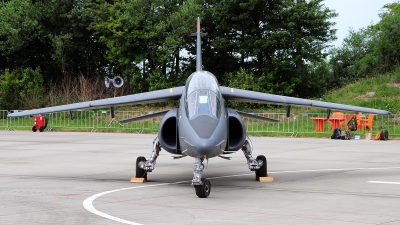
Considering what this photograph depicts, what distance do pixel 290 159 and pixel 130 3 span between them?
108ft

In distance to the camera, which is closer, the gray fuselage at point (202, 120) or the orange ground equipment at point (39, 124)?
the gray fuselage at point (202, 120)

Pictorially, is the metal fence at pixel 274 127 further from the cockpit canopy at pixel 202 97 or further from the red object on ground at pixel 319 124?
the cockpit canopy at pixel 202 97

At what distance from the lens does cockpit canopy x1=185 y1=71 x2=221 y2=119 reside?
12645mm

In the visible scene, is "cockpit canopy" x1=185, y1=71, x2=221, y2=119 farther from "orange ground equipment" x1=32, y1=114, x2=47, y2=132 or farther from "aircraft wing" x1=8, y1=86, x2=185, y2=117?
"orange ground equipment" x1=32, y1=114, x2=47, y2=132

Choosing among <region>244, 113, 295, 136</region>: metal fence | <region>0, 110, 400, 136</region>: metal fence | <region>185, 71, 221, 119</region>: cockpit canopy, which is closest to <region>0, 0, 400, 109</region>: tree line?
<region>0, 110, 400, 136</region>: metal fence

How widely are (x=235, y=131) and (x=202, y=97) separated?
6.39 ft

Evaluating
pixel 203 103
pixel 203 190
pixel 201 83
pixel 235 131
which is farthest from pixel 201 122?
pixel 235 131

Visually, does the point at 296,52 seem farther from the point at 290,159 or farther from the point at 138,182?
the point at 138,182

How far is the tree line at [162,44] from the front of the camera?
158ft

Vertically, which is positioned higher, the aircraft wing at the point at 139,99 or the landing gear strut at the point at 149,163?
the aircraft wing at the point at 139,99

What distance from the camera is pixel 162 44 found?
50.6 meters

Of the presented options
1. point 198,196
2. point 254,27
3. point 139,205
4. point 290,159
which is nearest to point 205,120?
point 198,196

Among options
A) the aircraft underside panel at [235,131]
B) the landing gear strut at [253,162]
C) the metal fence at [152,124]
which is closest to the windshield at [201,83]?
the aircraft underside panel at [235,131]

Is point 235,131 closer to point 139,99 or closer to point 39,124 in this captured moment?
point 139,99
